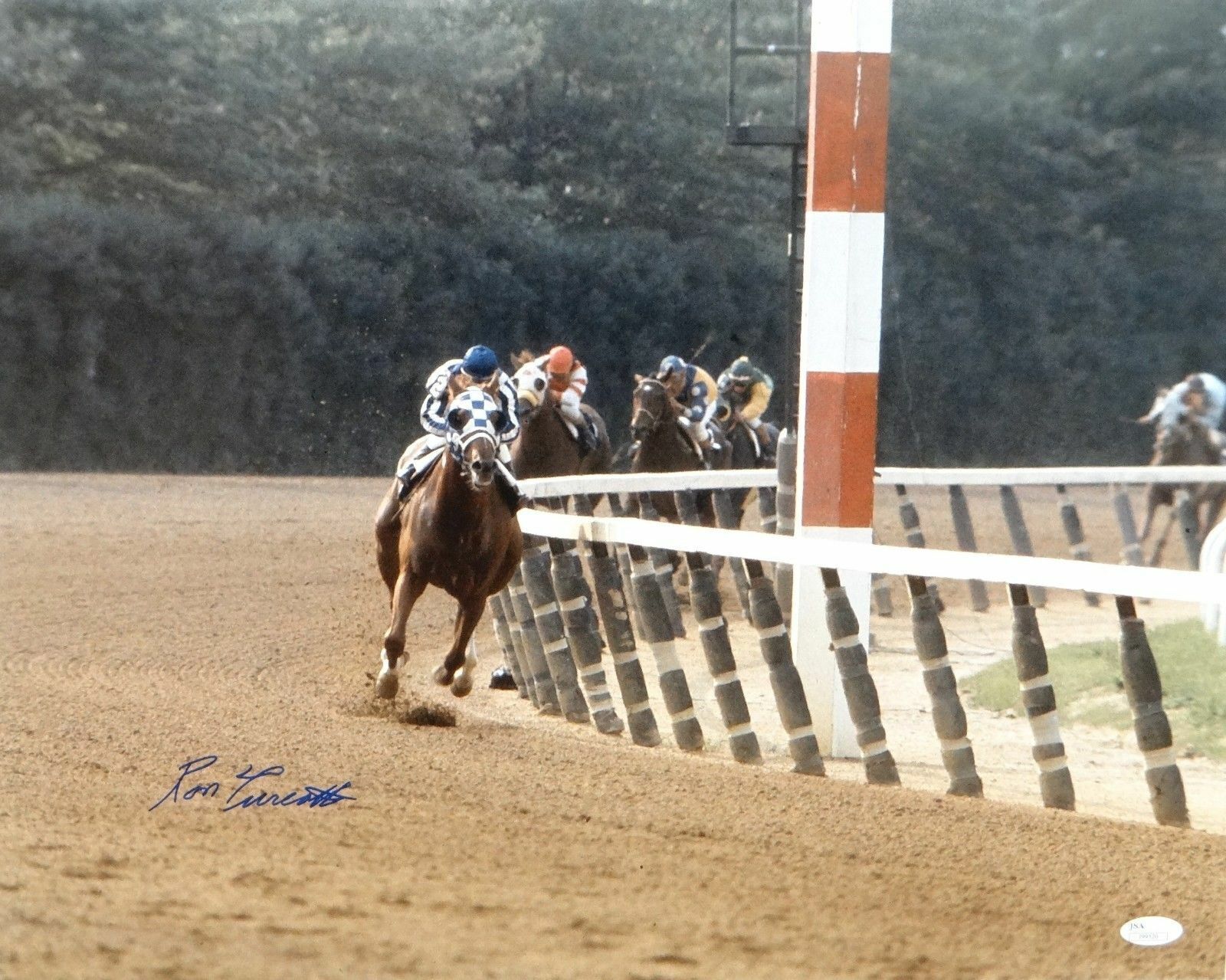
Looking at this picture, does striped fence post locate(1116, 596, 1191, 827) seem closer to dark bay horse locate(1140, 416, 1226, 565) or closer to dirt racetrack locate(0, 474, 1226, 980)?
dirt racetrack locate(0, 474, 1226, 980)

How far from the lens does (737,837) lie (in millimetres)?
4910

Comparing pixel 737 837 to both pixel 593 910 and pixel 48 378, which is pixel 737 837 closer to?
pixel 593 910

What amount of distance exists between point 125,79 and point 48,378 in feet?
11.4

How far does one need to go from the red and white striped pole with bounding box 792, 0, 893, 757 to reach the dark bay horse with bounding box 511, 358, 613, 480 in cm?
439

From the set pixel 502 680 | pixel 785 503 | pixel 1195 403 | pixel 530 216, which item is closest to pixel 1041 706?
pixel 502 680

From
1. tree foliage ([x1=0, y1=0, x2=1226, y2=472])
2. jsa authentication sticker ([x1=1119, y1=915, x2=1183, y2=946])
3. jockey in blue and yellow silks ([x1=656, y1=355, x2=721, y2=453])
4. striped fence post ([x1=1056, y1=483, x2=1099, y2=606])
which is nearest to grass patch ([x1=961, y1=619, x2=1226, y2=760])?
striped fence post ([x1=1056, y1=483, x2=1099, y2=606])

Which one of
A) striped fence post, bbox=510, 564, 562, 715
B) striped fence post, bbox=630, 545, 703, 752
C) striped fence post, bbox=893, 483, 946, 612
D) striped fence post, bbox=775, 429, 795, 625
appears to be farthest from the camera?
striped fence post, bbox=893, 483, 946, 612

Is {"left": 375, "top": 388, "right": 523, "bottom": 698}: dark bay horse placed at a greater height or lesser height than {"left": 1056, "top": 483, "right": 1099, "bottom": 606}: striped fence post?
greater

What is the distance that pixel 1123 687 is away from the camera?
872 centimetres

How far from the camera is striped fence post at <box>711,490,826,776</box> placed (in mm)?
6672

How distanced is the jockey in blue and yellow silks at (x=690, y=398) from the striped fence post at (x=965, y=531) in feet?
5.55

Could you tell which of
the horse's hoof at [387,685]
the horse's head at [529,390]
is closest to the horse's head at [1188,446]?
the horse's head at [529,390]

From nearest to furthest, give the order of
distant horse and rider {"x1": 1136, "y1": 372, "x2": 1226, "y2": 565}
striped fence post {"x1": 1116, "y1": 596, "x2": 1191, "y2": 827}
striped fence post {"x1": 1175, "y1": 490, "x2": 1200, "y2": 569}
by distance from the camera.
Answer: striped fence post {"x1": 1116, "y1": 596, "x2": 1191, "y2": 827} → striped fence post {"x1": 1175, "y1": 490, "x2": 1200, "y2": 569} → distant horse and rider {"x1": 1136, "y1": 372, "x2": 1226, "y2": 565}

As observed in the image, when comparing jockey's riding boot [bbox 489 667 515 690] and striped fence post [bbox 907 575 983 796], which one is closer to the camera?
striped fence post [bbox 907 575 983 796]
